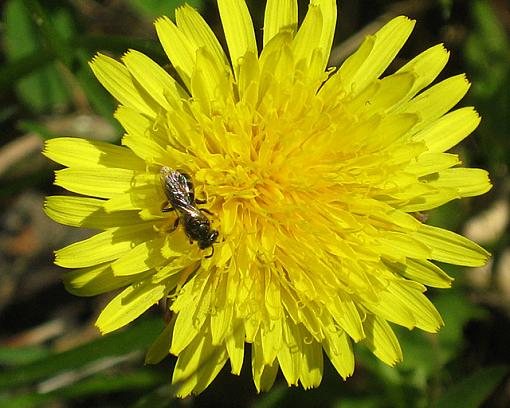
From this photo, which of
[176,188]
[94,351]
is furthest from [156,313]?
[176,188]

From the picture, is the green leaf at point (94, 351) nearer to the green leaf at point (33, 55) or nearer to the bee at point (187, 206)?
the bee at point (187, 206)

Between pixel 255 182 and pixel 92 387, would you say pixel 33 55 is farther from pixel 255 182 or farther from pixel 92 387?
pixel 92 387

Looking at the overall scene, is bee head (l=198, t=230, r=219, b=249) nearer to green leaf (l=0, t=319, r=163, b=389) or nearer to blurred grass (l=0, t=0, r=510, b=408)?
green leaf (l=0, t=319, r=163, b=389)

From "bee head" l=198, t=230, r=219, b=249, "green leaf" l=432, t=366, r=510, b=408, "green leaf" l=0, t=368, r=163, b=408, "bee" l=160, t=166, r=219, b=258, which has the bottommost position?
"green leaf" l=0, t=368, r=163, b=408

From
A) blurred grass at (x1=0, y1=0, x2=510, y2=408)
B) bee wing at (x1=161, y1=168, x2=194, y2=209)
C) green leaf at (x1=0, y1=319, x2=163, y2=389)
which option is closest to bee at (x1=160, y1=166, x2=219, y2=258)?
bee wing at (x1=161, y1=168, x2=194, y2=209)

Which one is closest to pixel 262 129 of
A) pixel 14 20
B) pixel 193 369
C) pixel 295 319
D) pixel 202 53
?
pixel 202 53

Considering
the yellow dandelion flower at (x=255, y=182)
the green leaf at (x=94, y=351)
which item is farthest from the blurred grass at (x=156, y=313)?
the yellow dandelion flower at (x=255, y=182)

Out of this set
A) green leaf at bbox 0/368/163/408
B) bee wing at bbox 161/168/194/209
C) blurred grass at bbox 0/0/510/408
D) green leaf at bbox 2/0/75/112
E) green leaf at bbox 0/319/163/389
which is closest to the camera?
bee wing at bbox 161/168/194/209
